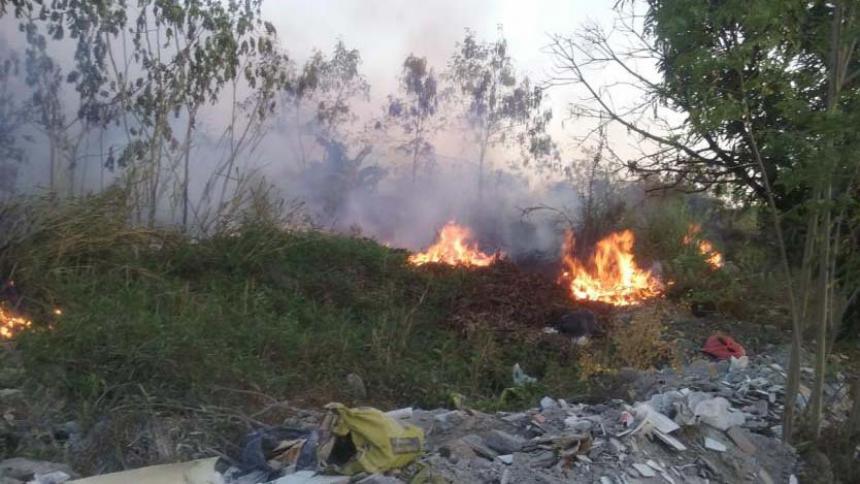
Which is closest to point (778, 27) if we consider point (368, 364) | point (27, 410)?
point (368, 364)

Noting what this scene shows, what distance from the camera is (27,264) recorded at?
7371 mm

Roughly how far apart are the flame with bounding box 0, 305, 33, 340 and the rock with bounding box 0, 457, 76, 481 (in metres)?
2.06

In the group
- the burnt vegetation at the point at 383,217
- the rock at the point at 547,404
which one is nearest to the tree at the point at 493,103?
the burnt vegetation at the point at 383,217

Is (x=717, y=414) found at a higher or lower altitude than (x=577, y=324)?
lower

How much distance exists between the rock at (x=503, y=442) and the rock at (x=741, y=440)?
1.39 meters

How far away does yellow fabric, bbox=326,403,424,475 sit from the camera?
436 cm

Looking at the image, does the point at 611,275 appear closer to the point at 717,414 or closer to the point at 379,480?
the point at 717,414

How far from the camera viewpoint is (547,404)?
6.15 metres

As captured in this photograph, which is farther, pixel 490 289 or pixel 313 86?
pixel 313 86

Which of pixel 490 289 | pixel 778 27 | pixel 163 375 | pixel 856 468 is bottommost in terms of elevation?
pixel 856 468

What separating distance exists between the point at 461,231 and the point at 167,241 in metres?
4.10

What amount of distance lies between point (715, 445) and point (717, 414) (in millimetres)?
320

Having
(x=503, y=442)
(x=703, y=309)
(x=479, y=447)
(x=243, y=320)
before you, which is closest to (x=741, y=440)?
(x=503, y=442)

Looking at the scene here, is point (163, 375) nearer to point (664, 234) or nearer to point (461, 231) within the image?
point (461, 231)
